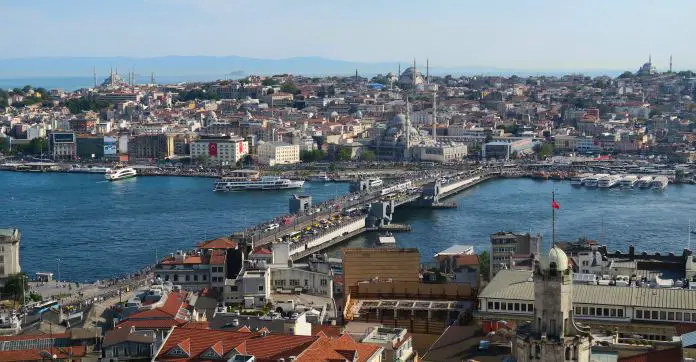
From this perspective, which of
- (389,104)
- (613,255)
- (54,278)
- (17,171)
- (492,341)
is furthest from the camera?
(389,104)

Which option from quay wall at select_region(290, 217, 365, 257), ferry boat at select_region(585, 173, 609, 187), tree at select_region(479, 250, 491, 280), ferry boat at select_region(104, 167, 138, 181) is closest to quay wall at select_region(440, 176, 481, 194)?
ferry boat at select_region(585, 173, 609, 187)

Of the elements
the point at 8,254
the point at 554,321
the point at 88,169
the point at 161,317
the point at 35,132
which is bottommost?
the point at 88,169

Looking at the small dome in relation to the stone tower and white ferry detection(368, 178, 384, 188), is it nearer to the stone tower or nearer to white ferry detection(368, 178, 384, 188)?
the stone tower

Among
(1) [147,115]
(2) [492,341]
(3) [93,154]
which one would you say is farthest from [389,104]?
(2) [492,341]

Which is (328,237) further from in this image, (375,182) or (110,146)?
(110,146)

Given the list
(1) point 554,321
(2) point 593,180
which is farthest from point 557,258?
(2) point 593,180

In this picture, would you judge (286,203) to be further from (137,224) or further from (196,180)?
(196,180)
